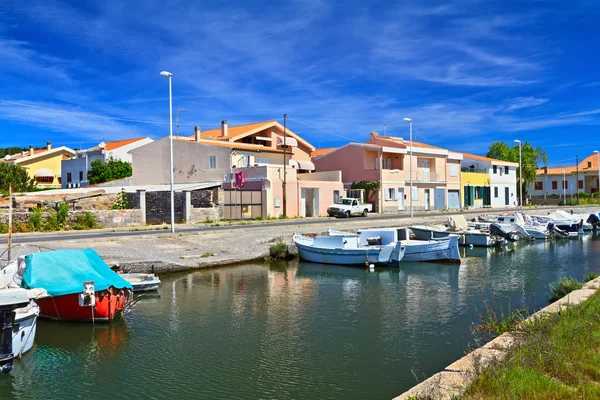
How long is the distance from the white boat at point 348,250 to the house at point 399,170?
28880 mm

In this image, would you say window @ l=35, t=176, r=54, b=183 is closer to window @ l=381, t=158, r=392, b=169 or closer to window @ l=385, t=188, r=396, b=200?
window @ l=381, t=158, r=392, b=169

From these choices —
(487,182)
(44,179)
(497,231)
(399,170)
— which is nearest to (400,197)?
(399,170)

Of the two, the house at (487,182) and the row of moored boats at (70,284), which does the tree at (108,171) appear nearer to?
the house at (487,182)

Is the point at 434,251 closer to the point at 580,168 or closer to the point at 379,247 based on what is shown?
the point at 379,247

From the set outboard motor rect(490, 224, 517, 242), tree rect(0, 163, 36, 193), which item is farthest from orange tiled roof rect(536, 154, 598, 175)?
tree rect(0, 163, 36, 193)

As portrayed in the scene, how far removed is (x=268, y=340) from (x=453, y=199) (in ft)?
184

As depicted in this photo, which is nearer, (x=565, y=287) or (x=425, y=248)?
(x=565, y=287)

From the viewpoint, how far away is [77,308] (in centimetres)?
1331

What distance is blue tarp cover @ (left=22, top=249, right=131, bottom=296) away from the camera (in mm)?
12950

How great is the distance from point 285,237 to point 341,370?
1986cm

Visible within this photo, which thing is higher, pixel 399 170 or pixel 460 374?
pixel 399 170

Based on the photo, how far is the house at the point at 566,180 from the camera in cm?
8956

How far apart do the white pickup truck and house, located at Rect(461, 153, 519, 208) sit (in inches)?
882

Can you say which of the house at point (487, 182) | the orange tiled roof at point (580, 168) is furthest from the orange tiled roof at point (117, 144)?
the orange tiled roof at point (580, 168)
